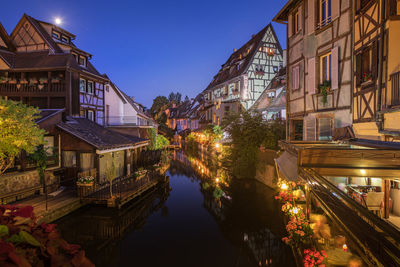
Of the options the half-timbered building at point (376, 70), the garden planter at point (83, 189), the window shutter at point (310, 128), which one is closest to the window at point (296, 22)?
the half-timbered building at point (376, 70)

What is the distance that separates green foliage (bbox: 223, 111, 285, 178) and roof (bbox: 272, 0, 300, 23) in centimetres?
700

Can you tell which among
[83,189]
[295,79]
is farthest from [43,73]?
[295,79]

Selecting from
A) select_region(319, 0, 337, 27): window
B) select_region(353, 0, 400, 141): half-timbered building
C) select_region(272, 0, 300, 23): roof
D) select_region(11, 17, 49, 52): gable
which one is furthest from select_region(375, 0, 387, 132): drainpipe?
select_region(11, 17, 49, 52): gable

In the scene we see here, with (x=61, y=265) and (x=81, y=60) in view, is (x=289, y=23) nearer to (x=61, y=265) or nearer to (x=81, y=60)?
(x=61, y=265)

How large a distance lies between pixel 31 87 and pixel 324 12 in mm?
23062

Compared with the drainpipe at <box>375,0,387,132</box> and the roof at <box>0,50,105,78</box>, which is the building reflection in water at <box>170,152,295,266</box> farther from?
the roof at <box>0,50,105,78</box>

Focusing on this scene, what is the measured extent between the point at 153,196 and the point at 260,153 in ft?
29.3

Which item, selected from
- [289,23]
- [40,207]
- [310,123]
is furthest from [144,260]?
[289,23]

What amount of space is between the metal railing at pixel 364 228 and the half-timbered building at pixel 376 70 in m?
5.20

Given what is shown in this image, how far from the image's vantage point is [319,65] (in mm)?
12750

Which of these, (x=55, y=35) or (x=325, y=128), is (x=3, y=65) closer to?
(x=55, y=35)

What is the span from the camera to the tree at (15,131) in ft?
32.4

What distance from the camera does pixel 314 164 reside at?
200 inches

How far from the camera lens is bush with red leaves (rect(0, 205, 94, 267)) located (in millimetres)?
1383
